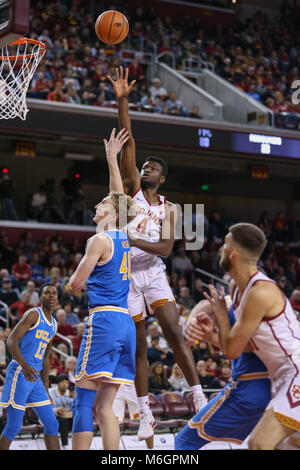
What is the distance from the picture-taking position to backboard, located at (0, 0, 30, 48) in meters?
5.66

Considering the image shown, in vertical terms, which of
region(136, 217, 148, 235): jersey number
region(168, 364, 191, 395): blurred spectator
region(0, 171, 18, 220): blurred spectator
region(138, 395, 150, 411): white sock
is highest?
region(0, 171, 18, 220): blurred spectator

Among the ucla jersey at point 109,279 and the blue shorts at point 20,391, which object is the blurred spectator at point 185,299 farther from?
the ucla jersey at point 109,279

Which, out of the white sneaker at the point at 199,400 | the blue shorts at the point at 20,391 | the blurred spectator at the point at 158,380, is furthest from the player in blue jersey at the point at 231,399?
the blurred spectator at the point at 158,380

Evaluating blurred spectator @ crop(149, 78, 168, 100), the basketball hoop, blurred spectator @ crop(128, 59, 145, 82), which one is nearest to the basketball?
the basketball hoop

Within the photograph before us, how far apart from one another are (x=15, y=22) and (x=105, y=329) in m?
2.52

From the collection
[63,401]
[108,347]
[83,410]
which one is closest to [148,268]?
[108,347]

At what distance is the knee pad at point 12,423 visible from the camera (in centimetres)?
646

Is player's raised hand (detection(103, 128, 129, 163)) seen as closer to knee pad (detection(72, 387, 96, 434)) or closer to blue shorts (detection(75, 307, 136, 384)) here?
blue shorts (detection(75, 307, 136, 384))

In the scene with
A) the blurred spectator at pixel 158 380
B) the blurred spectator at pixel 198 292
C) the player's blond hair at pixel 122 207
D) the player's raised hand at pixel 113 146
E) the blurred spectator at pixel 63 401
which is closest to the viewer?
the player's blond hair at pixel 122 207

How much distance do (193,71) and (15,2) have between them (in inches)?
602

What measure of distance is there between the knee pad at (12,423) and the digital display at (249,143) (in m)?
10.6

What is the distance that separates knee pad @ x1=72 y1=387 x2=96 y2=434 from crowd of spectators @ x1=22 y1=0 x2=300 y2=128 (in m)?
11.0

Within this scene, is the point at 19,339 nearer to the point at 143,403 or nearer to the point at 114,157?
the point at 143,403
